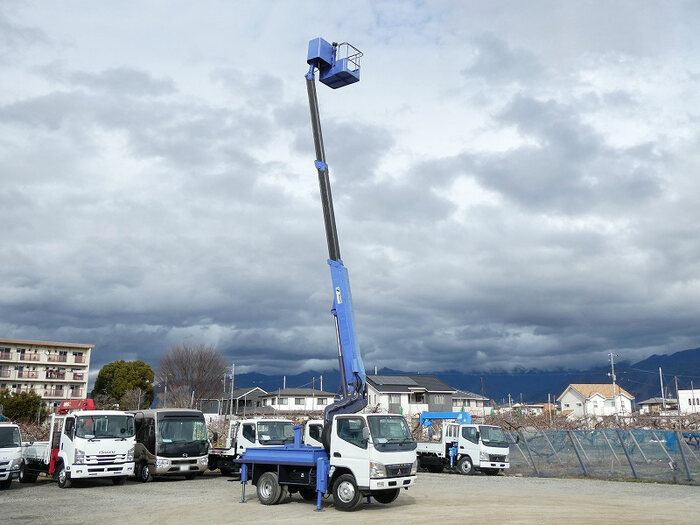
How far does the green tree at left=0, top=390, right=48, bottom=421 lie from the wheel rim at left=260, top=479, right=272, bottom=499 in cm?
4804

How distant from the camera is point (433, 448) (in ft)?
90.1

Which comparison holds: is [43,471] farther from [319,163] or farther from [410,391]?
[410,391]

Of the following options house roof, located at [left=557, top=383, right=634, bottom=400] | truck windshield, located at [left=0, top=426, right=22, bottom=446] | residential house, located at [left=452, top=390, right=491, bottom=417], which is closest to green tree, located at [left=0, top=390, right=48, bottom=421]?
truck windshield, located at [left=0, top=426, right=22, bottom=446]

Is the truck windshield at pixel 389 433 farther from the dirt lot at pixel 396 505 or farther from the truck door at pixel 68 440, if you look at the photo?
the truck door at pixel 68 440

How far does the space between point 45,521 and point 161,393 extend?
6491cm

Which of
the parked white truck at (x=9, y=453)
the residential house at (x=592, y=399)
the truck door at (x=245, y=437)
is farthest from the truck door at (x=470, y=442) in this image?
the residential house at (x=592, y=399)

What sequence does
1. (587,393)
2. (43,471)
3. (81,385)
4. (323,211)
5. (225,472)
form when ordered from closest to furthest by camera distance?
(323,211) < (43,471) < (225,472) < (81,385) < (587,393)

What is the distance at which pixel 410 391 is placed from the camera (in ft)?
251

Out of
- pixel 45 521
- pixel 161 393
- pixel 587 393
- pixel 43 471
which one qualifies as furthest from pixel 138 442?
pixel 587 393

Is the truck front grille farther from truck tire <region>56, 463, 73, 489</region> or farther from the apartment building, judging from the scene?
the apartment building

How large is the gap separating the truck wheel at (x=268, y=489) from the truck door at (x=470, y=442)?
41.7ft

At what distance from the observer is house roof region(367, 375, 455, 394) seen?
75.7 metres

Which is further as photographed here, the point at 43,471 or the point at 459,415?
the point at 459,415

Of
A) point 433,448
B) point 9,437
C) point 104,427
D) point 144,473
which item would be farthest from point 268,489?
point 433,448
